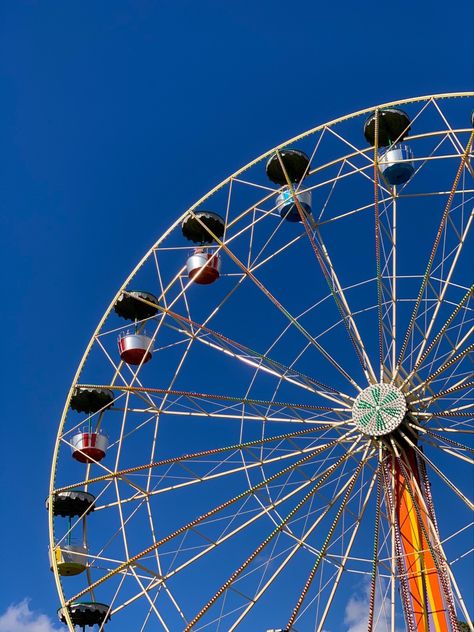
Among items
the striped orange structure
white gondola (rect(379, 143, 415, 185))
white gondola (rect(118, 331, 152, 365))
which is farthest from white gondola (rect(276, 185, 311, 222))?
the striped orange structure

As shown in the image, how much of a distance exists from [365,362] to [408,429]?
1618 mm

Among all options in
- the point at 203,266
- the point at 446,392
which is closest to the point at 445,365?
the point at 446,392

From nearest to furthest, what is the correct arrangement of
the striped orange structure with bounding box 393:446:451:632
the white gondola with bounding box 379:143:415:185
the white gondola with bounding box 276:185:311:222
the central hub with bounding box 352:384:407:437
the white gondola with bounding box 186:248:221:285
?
1. the striped orange structure with bounding box 393:446:451:632
2. the central hub with bounding box 352:384:407:437
3. the white gondola with bounding box 379:143:415:185
4. the white gondola with bounding box 276:185:311:222
5. the white gondola with bounding box 186:248:221:285

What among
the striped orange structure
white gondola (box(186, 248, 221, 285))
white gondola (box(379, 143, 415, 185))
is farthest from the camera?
white gondola (box(186, 248, 221, 285))

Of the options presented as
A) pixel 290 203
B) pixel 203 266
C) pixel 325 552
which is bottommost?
pixel 325 552

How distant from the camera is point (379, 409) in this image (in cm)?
1535

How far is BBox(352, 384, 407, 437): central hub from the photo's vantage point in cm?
1512

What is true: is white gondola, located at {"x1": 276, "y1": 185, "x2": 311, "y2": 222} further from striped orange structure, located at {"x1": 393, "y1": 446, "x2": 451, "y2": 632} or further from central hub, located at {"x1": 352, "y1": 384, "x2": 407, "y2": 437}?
striped orange structure, located at {"x1": 393, "y1": 446, "x2": 451, "y2": 632}

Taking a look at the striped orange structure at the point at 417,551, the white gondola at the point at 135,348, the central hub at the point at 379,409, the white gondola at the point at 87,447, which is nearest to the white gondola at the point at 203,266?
the white gondola at the point at 135,348

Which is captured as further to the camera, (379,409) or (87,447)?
(87,447)

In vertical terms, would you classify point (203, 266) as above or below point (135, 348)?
above

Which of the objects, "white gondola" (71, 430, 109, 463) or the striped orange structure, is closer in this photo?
the striped orange structure

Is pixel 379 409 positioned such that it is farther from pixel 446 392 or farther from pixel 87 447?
pixel 87 447

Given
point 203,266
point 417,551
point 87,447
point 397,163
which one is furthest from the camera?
point 203,266
